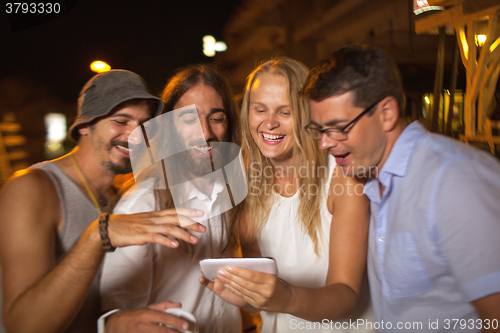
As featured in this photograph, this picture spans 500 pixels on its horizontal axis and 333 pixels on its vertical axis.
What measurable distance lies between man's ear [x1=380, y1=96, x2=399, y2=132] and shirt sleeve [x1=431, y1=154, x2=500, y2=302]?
11.1 inches

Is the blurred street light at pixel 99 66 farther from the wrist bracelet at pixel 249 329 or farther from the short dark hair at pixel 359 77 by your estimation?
the wrist bracelet at pixel 249 329

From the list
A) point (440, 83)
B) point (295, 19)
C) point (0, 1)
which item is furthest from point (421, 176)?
point (440, 83)

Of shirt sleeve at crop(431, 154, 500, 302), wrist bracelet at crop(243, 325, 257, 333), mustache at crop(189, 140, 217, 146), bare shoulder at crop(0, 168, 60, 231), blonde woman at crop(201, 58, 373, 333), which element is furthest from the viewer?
wrist bracelet at crop(243, 325, 257, 333)

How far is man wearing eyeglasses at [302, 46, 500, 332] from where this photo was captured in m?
0.81

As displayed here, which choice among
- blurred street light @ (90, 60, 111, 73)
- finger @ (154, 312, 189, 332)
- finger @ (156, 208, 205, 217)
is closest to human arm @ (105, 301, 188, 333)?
finger @ (154, 312, 189, 332)

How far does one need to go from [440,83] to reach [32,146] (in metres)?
4.34

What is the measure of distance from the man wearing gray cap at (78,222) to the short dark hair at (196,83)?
311 millimetres

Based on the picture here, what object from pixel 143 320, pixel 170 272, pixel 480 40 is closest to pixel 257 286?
pixel 143 320

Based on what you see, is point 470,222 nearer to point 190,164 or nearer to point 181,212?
point 181,212

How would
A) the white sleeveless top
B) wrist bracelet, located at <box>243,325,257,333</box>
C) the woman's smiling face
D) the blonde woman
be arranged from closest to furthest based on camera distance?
the blonde woman < the white sleeveless top < the woman's smiling face < wrist bracelet, located at <box>243,325,257,333</box>

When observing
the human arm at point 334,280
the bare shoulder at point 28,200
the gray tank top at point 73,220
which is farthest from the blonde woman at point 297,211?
the bare shoulder at point 28,200

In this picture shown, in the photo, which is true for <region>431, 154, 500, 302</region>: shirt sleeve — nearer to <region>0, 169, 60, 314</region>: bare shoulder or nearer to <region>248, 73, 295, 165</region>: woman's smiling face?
<region>248, 73, 295, 165</region>: woman's smiling face

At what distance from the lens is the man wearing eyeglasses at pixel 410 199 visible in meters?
0.81

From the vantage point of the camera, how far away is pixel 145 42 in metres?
1.77
